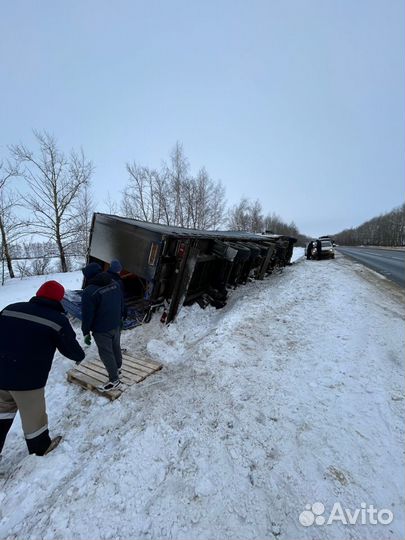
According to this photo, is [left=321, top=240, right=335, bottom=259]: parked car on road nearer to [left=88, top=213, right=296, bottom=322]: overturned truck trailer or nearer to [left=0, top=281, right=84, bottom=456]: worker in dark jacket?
[left=88, top=213, right=296, bottom=322]: overturned truck trailer

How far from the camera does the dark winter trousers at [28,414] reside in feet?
9.07

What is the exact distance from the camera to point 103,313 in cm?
371

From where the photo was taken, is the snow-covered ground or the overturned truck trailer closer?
the snow-covered ground

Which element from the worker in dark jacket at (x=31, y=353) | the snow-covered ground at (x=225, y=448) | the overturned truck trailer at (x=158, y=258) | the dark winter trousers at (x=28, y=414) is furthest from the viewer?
the overturned truck trailer at (x=158, y=258)

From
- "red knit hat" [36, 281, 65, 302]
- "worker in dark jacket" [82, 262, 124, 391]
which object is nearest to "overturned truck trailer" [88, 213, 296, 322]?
"worker in dark jacket" [82, 262, 124, 391]

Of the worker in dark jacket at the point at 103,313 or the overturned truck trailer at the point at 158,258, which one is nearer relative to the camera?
the worker in dark jacket at the point at 103,313

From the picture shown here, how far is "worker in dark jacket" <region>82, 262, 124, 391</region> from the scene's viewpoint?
11.9 ft

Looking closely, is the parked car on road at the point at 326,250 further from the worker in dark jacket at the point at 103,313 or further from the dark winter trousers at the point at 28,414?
the dark winter trousers at the point at 28,414

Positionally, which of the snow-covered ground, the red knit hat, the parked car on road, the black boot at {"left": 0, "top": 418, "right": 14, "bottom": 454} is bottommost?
the snow-covered ground

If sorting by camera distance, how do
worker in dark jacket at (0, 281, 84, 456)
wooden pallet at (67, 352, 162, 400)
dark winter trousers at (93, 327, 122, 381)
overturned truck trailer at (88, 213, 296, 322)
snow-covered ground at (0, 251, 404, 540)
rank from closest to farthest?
snow-covered ground at (0, 251, 404, 540)
worker in dark jacket at (0, 281, 84, 456)
dark winter trousers at (93, 327, 122, 381)
wooden pallet at (67, 352, 162, 400)
overturned truck trailer at (88, 213, 296, 322)

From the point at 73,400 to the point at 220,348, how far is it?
251 cm

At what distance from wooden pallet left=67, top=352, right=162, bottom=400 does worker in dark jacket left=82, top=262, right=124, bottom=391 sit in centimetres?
16

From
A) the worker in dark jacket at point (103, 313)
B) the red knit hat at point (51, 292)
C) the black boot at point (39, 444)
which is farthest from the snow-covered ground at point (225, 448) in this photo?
the red knit hat at point (51, 292)

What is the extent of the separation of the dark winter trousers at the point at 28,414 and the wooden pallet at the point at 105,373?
1014 mm
